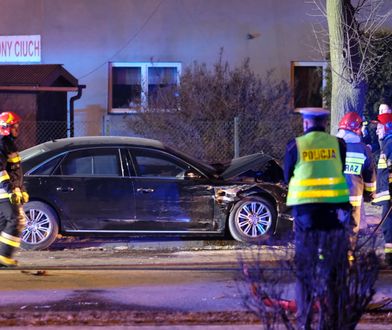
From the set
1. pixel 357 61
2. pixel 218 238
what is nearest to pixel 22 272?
pixel 218 238

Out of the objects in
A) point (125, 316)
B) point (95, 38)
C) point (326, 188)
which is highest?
point (95, 38)

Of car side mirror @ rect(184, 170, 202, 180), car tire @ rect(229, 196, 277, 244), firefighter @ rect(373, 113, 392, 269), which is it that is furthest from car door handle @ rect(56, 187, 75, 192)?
firefighter @ rect(373, 113, 392, 269)

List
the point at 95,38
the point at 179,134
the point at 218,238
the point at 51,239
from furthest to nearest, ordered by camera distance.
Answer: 1. the point at 95,38
2. the point at 179,134
3. the point at 218,238
4. the point at 51,239

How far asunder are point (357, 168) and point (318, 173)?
108 inches

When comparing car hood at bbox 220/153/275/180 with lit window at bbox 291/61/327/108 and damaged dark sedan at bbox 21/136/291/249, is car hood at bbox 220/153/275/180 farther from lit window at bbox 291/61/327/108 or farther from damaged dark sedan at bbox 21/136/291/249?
lit window at bbox 291/61/327/108

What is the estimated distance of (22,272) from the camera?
7.61m

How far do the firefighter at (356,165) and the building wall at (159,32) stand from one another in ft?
30.4

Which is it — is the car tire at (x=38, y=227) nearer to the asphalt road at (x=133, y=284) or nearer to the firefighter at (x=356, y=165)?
the asphalt road at (x=133, y=284)

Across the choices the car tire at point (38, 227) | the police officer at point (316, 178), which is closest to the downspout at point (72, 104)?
the car tire at point (38, 227)

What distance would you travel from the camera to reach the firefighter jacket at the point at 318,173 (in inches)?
198

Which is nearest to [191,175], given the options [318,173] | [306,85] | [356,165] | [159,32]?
[356,165]

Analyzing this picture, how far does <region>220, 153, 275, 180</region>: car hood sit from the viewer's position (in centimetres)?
942

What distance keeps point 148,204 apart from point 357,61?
13.4ft

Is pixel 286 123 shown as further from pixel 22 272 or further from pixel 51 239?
pixel 22 272
